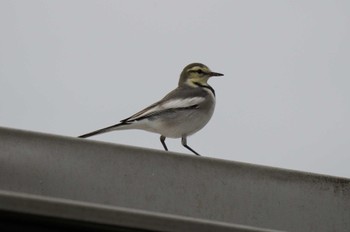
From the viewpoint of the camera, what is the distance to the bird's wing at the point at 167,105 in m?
12.3

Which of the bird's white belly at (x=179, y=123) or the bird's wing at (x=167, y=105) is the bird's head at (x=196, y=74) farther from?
the bird's white belly at (x=179, y=123)

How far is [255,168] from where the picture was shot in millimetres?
7582

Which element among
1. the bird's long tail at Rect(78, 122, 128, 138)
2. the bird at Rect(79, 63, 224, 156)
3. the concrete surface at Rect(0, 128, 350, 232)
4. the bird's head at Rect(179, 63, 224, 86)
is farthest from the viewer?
the bird's head at Rect(179, 63, 224, 86)

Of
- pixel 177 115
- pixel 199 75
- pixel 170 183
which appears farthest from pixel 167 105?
pixel 170 183

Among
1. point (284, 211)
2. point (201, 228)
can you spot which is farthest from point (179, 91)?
point (201, 228)

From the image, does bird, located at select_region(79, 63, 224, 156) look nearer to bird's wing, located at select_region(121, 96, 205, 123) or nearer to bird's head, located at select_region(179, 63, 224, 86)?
bird's wing, located at select_region(121, 96, 205, 123)

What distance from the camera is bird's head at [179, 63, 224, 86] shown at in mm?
13641

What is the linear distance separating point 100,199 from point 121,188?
187mm

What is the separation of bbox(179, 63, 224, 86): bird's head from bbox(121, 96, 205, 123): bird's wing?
97 centimetres

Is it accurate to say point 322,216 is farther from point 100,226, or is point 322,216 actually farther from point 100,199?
point 100,226

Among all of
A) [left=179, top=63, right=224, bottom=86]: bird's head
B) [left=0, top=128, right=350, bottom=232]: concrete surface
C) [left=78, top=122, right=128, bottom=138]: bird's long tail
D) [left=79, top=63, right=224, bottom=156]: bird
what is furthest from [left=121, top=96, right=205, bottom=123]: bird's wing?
[left=0, top=128, right=350, bottom=232]: concrete surface

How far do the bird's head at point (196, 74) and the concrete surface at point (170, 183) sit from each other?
5823 millimetres

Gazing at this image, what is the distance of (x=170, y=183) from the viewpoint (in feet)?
24.2

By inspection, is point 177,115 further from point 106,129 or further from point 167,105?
point 106,129
